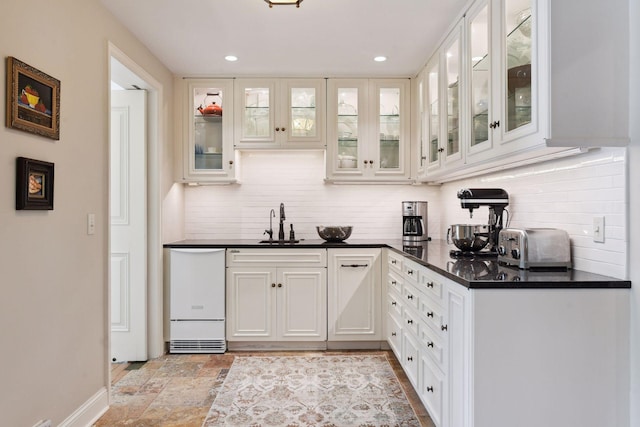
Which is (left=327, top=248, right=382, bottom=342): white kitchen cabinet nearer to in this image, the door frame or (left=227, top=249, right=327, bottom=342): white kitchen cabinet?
(left=227, top=249, right=327, bottom=342): white kitchen cabinet

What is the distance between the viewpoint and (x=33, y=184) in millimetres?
1888

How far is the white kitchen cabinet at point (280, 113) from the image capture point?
3.88m

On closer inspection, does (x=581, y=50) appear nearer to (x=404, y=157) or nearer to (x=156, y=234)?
(x=404, y=157)

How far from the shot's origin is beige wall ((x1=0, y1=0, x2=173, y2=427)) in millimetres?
1765

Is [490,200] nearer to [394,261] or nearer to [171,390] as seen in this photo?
[394,261]

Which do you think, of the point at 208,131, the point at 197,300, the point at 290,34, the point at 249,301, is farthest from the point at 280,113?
the point at 197,300

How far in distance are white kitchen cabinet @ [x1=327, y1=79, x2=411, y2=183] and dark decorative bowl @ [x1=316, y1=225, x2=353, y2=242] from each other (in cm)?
48

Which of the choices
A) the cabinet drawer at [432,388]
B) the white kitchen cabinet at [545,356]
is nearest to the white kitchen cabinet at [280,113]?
the cabinet drawer at [432,388]

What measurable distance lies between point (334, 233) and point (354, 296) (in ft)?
1.97

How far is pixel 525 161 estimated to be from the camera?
7.69ft

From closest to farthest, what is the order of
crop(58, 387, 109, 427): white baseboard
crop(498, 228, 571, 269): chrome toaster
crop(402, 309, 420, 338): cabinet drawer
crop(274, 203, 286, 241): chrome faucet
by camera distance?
1. crop(498, 228, 571, 269): chrome toaster
2. crop(58, 387, 109, 427): white baseboard
3. crop(402, 309, 420, 338): cabinet drawer
4. crop(274, 203, 286, 241): chrome faucet

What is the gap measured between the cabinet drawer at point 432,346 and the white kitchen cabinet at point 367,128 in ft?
6.19

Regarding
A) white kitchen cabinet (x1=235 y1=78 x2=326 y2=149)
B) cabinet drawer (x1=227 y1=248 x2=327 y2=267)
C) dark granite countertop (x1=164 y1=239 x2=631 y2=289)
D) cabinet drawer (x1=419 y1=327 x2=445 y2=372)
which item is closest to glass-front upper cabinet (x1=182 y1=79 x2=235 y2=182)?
white kitchen cabinet (x1=235 y1=78 x2=326 y2=149)

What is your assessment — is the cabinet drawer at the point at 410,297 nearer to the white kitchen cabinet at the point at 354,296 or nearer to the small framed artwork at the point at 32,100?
the white kitchen cabinet at the point at 354,296
